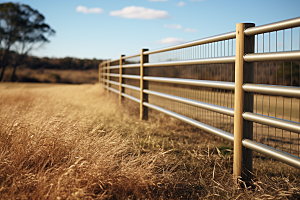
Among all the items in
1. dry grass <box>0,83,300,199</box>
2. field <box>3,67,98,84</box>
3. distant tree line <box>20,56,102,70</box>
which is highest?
distant tree line <box>20,56,102,70</box>

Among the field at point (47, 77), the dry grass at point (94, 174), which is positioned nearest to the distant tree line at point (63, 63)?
the field at point (47, 77)

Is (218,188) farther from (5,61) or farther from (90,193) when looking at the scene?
(5,61)

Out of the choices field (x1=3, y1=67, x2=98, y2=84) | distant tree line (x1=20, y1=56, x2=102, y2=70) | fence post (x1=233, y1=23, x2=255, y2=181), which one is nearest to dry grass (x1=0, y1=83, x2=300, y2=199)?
fence post (x1=233, y1=23, x2=255, y2=181)

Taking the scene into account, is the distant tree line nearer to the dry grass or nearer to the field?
the field

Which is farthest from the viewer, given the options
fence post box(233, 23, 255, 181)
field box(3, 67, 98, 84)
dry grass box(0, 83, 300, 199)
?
field box(3, 67, 98, 84)

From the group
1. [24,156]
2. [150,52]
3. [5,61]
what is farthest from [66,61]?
[24,156]

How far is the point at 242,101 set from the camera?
2205mm

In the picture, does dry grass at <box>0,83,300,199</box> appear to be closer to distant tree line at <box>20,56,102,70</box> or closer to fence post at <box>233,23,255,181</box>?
fence post at <box>233,23,255,181</box>

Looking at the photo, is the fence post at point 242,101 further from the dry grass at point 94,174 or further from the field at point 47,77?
the field at point 47,77

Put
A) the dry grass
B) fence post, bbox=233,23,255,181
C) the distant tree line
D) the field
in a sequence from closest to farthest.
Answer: the dry grass < fence post, bbox=233,23,255,181 < the field < the distant tree line

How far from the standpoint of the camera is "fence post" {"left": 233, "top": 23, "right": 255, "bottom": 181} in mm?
2209

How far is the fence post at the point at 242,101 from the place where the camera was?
7.25ft

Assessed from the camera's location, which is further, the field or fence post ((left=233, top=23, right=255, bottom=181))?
the field

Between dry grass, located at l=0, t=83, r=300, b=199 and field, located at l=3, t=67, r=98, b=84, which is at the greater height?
field, located at l=3, t=67, r=98, b=84
